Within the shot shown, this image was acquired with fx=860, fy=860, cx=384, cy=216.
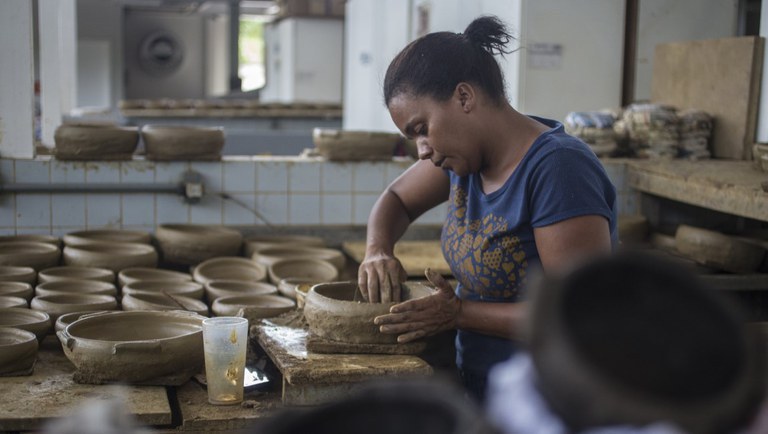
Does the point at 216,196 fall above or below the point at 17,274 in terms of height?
above

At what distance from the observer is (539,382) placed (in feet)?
3.07

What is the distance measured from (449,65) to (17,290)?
227 cm

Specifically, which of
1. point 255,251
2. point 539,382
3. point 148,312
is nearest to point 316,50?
point 255,251

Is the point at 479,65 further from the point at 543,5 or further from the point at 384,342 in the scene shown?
the point at 543,5

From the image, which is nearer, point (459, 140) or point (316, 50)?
point (459, 140)

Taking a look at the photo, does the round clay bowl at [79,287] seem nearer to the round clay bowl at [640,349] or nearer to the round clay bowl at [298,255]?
the round clay bowl at [298,255]

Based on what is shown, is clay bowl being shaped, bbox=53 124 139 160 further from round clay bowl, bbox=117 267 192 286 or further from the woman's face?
the woman's face

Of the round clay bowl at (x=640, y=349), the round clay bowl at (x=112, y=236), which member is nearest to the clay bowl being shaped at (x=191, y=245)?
the round clay bowl at (x=112, y=236)

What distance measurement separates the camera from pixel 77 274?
415 centimetres

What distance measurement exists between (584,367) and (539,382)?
0.07 meters

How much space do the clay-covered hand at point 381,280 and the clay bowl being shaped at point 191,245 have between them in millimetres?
2048

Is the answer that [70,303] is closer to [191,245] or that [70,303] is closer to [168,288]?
[168,288]

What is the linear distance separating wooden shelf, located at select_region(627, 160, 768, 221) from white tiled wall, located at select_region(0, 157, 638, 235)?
0.77 ft

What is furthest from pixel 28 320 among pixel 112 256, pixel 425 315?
pixel 425 315
